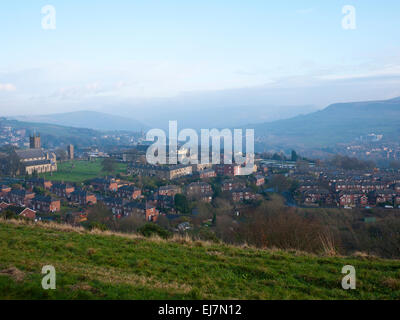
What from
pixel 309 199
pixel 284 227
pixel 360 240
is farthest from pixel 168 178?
pixel 284 227

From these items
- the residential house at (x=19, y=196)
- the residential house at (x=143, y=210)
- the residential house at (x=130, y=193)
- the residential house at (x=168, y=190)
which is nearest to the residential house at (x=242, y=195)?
the residential house at (x=168, y=190)

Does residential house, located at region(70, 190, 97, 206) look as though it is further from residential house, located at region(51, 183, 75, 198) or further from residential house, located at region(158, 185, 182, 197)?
residential house, located at region(158, 185, 182, 197)

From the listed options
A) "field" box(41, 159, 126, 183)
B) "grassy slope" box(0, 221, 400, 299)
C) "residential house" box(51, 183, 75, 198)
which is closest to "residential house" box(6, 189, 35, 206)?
"residential house" box(51, 183, 75, 198)

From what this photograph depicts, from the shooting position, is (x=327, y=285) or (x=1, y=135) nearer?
(x=327, y=285)

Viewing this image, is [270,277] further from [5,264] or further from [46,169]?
[46,169]

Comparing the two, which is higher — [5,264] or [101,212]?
[5,264]
